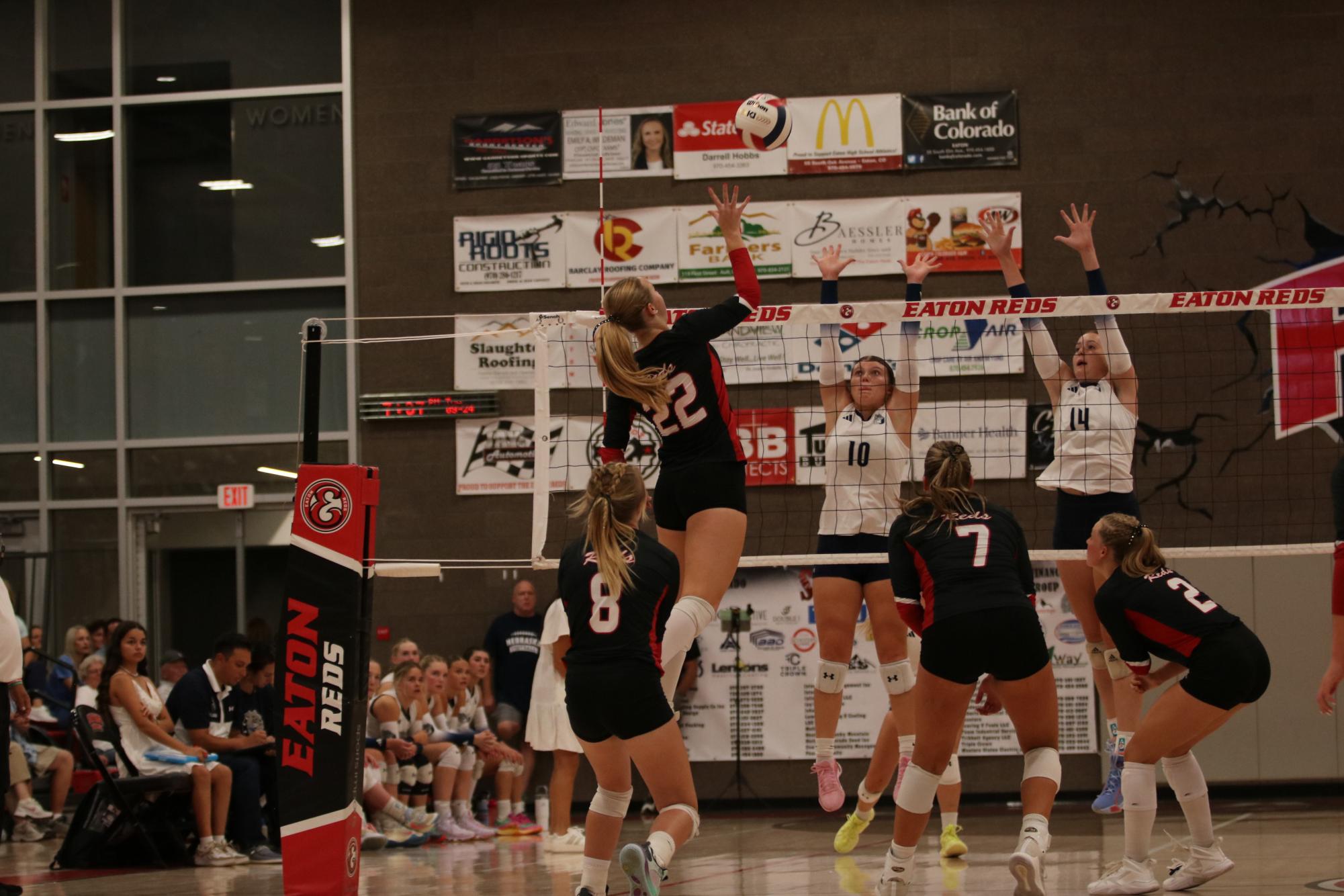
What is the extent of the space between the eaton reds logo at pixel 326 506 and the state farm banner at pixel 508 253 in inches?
257

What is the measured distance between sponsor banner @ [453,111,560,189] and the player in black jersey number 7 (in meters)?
7.69

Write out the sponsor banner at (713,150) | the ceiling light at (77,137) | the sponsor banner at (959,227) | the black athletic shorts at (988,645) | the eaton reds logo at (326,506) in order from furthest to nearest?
1. the ceiling light at (77,137)
2. the sponsor banner at (713,150)
3. the sponsor banner at (959,227)
4. the eaton reds logo at (326,506)
5. the black athletic shorts at (988,645)

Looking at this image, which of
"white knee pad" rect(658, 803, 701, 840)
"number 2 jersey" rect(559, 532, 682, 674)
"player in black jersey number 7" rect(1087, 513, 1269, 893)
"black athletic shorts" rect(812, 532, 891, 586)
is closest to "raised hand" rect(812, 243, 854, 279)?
"black athletic shorts" rect(812, 532, 891, 586)

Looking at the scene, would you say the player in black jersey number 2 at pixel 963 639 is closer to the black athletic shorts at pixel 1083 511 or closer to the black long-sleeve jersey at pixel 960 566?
the black long-sleeve jersey at pixel 960 566

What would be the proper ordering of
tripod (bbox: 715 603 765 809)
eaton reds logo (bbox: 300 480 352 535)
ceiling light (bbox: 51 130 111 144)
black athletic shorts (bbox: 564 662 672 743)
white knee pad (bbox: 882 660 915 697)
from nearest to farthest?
black athletic shorts (bbox: 564 662 672 743) → eaton reds logo (bbox: 300 480 352 535) → white knee pad (bbox: 882 660 915 697) → tripod (bbox: 715 603 765 809) → ceiling light (bbox: 51 130 111 144)

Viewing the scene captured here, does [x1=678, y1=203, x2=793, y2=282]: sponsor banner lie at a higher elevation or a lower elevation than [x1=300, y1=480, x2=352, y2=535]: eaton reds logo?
higher

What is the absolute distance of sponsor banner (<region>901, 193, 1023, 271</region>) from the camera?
39.5ft

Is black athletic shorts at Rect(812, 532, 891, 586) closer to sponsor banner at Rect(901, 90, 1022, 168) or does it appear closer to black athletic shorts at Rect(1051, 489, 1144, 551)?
black athletic shorts at Rect(1051, 489, 1144, 551)

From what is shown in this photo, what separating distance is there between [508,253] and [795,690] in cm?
461

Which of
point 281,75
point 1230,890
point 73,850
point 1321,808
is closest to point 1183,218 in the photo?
point 1321,808

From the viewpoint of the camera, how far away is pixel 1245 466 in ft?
38.4

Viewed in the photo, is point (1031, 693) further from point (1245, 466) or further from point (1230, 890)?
point (1245, 466)

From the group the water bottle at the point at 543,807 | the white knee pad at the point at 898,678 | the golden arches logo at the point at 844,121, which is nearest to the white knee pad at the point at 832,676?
the white knee pad at the point at 898,678

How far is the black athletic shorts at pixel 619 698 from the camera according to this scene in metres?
4.81
